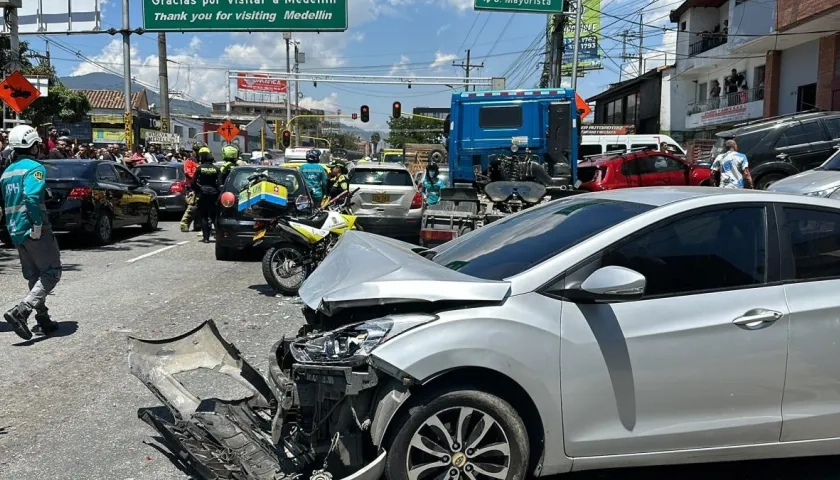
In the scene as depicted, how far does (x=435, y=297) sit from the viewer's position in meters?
3.29

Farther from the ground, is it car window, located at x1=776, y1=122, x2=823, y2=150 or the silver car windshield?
car window, located at x1=776, y1=122, x2=823, y2=150

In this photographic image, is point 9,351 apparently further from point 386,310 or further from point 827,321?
point 827,321

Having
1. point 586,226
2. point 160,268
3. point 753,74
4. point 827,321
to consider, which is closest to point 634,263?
point 586,226

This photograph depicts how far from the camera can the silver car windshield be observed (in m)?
3.62

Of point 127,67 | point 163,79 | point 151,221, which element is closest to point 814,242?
point 151,221

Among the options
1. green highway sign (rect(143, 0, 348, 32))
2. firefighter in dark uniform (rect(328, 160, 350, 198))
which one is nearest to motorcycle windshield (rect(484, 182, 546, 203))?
firefighter in dark uniform (rect(328, 160, 350, 198))

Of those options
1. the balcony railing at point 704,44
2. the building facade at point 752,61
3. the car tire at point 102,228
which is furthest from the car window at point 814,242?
the balcony railing at point 704,44

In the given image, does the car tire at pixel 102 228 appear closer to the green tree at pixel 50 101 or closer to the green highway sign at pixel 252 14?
the green highway sign at pixel 252 14

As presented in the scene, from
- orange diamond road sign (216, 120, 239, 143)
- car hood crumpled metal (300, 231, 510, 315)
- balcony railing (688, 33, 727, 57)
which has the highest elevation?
balcony railing (688, 33, 727, 57)

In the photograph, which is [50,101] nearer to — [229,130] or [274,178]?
[229,130]

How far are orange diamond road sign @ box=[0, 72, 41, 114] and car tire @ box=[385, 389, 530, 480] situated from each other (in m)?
13.3

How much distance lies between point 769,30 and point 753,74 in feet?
18.5

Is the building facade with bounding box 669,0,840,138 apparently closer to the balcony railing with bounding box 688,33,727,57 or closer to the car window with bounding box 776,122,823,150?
the balcony railing with bounding box 688,33,727,57

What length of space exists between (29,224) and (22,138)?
81cm
